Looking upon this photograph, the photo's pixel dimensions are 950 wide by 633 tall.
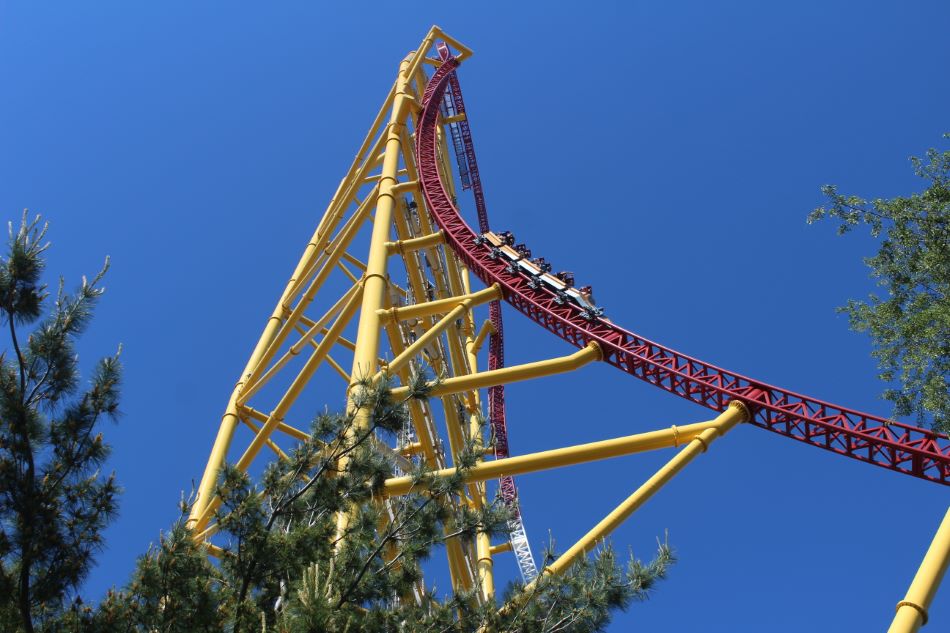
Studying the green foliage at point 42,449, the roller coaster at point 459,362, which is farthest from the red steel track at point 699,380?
the green foliage at point 42,449

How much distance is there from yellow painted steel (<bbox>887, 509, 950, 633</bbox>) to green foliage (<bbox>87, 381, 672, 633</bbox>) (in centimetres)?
179

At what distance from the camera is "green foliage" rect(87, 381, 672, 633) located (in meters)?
4.62

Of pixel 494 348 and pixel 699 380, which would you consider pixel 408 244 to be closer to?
pixel 699 380

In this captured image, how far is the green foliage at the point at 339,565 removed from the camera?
4.62 metres

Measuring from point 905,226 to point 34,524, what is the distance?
651 centimetres

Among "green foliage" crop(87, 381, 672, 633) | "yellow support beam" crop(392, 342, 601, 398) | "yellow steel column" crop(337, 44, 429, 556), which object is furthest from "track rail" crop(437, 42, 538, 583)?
"green foliage" crop(87, 381, 672, 633)

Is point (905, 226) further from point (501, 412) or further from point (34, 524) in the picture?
point (501, 412)

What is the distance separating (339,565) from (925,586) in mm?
4091

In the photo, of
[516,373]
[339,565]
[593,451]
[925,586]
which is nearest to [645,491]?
[593,451]

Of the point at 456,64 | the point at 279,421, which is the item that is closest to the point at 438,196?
the point at 279,421

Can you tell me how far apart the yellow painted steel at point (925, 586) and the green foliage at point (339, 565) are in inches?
70.5

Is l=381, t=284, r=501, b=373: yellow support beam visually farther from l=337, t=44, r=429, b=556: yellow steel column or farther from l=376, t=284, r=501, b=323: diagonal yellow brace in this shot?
l=337, t=44, r=429, b=556: yellow steel column

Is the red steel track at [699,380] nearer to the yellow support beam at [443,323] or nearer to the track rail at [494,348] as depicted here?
the yellow support beam at [443,323]

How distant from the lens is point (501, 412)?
63.7 ft
